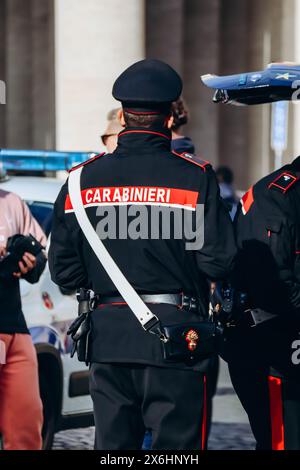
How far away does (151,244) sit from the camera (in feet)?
15.6

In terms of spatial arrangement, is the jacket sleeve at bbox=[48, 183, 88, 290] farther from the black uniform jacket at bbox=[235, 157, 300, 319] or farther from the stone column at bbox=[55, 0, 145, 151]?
the stone column at bbox=[55, 0, 145, 151]

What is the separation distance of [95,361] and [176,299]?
38cm

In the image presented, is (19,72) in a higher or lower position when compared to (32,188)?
lower

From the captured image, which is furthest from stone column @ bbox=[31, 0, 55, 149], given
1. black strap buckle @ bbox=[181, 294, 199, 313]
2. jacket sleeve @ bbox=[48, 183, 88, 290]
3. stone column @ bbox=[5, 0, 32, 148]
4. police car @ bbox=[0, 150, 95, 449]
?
black strap buckle @ bbox=[181, 294, 199, 313]

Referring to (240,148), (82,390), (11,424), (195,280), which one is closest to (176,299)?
(195,280)

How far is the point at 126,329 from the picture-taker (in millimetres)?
4754

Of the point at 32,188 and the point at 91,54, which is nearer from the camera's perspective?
the point at 32,188

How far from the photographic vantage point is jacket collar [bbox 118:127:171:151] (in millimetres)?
4840

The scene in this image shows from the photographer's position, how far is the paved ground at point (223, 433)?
8.35m

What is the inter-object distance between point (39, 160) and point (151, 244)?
3312 mm

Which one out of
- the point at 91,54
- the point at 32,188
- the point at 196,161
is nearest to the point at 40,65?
the point at 91,54

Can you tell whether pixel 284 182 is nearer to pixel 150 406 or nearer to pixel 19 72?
pixel 150 406

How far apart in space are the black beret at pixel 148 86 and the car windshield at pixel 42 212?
8.38 ft
